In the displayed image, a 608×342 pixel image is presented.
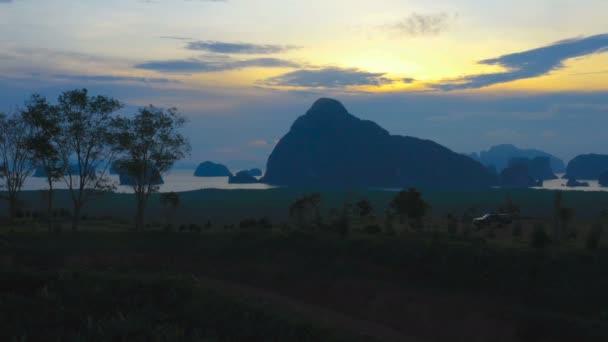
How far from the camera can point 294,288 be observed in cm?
2100

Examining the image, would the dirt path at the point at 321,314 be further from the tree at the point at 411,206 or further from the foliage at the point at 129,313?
the tree at the point at 411,206

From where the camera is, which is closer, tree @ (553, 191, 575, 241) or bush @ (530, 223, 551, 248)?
bush @ (530, 223, 551, 248)

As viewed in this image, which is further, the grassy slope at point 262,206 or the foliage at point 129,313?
the grassy slope at point 262,206

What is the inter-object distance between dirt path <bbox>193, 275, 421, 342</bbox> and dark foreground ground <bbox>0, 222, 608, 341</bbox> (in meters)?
0.11

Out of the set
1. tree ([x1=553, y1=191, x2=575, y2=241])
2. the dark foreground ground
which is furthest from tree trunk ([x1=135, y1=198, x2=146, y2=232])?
tree ([x1=553, y1=191, x2=575, y2=241])

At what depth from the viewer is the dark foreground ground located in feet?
33.9

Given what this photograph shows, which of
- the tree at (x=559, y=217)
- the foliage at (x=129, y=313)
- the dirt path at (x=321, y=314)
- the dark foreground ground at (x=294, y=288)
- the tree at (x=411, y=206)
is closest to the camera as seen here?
the foliage at (x=129, y=313)

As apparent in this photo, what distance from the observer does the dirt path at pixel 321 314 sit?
1503cm

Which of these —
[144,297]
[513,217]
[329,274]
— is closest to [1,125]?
[329,274]

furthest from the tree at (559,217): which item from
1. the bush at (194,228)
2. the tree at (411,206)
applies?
the bush at (194,228)

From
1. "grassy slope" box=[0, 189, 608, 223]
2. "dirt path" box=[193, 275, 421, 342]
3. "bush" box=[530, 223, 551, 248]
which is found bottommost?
"dirt path" box=[193, 275, 421, 342]

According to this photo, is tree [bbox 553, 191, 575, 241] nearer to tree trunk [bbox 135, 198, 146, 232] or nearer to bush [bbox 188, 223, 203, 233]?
bush [bbox 188, 223, 203, 233]

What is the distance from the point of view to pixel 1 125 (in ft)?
136

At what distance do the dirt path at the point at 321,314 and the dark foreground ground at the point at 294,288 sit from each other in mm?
109
